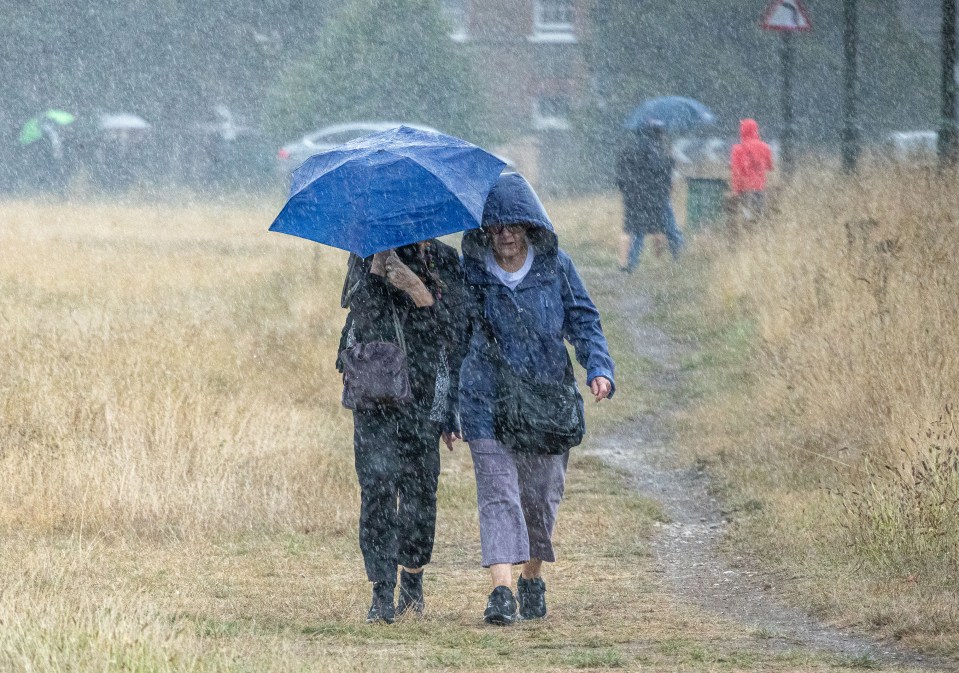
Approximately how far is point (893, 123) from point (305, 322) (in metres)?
24.6

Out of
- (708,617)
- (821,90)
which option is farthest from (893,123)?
(708,617)

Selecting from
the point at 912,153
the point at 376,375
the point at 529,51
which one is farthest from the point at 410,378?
the point at 529,51

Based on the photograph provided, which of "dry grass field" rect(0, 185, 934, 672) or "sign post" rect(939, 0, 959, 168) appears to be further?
"sign post" rect(939, 0, 959, 168)

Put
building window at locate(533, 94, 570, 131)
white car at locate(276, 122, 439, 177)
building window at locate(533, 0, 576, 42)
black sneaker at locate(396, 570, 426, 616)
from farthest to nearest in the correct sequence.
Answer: building window at locate(533, 0, 576, 42) → building window at locate(533, 94, 570, 131) → white car at locate(276, 122, 439, 177) → black sneaker at locate(396, 570, 426, 616)

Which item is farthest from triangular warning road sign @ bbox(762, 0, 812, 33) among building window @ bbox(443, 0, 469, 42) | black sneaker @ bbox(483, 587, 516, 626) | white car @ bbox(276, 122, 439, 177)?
building window @ bbox(443, 0, 469, 42)

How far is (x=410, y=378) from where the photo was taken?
5.56 meters

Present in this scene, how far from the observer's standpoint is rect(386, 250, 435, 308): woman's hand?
18.1 feet

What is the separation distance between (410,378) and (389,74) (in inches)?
1104

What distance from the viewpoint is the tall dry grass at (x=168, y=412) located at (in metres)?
7.29

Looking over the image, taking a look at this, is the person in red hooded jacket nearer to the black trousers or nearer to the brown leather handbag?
the black trousers

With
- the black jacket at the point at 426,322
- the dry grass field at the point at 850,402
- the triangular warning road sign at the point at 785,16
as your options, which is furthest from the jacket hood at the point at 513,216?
the triangular warning road sign at the point at 785,16

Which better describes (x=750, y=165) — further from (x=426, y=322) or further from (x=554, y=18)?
(x=554, y=18)

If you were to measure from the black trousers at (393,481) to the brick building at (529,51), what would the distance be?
34111mm

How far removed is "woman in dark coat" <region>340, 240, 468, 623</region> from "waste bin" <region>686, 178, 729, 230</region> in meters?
13.1
